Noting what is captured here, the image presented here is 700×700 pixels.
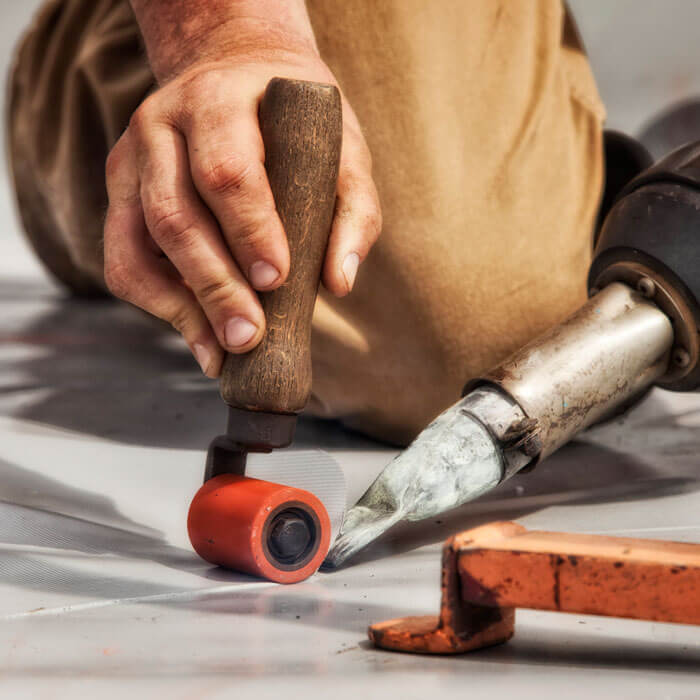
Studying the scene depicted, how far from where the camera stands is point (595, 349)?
3.14 ft

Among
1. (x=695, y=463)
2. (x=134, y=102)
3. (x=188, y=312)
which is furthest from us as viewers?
(x=134, y=102)

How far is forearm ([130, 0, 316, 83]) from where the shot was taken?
2.90ft

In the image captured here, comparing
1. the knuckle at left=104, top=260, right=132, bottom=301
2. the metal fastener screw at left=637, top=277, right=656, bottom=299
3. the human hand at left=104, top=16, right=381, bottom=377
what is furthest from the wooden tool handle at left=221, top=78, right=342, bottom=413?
the metal fastener screw at left=637, top=277, right=656, bottom=299

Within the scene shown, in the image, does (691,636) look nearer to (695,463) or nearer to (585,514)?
(585,514)

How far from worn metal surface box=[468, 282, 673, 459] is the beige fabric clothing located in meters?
0.25

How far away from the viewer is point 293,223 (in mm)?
763

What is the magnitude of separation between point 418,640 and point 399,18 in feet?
2.80

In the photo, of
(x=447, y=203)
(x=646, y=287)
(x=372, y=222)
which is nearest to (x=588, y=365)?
(x=646, y=287)

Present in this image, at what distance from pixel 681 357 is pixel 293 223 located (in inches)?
18.2

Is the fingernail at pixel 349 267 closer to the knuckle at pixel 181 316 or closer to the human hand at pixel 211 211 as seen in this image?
the human hand at pixel 211 211

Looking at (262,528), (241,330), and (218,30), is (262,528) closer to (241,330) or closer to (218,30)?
(241,330)

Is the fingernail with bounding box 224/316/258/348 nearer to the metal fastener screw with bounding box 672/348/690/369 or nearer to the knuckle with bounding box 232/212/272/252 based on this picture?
the knuckle with bounding box 232/212/272/252

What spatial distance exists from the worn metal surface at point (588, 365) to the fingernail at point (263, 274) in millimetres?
253

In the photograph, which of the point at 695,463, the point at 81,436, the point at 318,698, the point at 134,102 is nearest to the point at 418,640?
the point at 318,698
